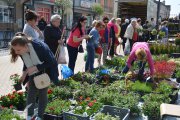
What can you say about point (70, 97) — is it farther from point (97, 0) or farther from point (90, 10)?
point (97, 0)

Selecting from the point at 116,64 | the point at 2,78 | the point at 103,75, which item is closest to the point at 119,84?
the point at 103,75

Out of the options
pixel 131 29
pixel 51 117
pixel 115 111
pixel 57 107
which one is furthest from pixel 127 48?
pixel 51 117

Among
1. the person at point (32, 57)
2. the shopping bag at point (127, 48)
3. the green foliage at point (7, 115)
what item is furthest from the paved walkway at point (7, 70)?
the person at point (32, 57)

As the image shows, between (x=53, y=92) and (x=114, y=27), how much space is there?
5.50 m

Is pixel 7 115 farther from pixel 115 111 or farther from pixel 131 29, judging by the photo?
pixel 131 29

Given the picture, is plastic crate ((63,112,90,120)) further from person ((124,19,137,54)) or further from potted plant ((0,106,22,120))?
person ((124,19,137,54))

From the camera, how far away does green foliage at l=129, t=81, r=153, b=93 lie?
6.13 metres

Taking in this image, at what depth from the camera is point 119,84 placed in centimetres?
647

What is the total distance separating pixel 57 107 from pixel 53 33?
2207 mm

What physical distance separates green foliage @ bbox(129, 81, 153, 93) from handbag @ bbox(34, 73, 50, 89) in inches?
107

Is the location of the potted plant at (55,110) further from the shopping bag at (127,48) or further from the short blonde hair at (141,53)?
the shopping bag at (127,48)

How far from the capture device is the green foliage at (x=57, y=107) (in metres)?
4.57

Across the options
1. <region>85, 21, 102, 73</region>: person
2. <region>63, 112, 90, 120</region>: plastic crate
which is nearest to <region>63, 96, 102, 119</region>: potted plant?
<region>63, 112, 90, 120</region>: plastic crate

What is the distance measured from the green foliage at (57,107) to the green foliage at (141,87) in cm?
179
